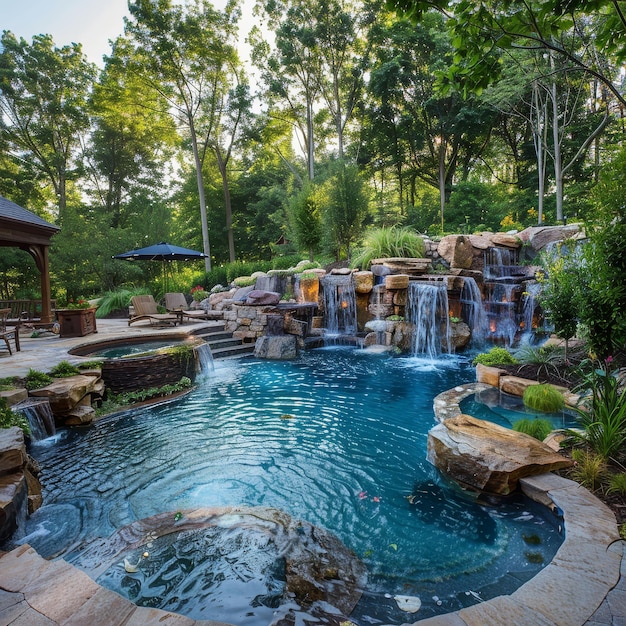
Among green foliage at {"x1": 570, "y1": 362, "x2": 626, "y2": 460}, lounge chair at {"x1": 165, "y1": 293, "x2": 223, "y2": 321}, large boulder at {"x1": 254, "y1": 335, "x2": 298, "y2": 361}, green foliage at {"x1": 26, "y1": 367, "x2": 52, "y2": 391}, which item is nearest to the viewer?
green foliage at {"x1": 570, "y1": 362, "x2": 626, "y2": 460}

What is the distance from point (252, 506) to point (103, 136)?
2530 centimetres

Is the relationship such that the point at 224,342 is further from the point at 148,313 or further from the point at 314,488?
the point at 314,488

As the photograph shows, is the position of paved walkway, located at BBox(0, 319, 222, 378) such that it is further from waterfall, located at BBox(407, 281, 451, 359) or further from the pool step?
waterfall, located at BBox(407, 281, 451, 359)

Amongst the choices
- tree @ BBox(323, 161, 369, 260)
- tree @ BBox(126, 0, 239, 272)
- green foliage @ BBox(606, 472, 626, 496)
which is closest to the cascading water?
tree @ BBox(323, 161, 369, 260)

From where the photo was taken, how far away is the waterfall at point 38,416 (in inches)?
178

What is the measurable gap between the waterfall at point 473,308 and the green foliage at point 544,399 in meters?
5.35

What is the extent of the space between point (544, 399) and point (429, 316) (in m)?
5.15

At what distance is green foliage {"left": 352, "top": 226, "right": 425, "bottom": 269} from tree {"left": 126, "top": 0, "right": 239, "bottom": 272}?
7.99 metres

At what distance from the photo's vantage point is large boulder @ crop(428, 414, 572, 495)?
3.01m

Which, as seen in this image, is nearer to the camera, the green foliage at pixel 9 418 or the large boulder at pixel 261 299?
the green foliage at pixel 9 418

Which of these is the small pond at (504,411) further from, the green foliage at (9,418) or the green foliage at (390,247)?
the green foliage at (390,247)

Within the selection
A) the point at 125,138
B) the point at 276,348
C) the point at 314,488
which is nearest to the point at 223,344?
the point at 276,348

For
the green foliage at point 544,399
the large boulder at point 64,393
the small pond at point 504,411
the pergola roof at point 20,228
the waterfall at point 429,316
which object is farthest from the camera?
the waterfall at point 429,316

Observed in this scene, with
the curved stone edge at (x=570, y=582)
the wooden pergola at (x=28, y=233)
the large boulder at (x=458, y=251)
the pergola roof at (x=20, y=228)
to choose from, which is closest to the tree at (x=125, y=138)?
the wooden pergola at (x=28, y=233)
